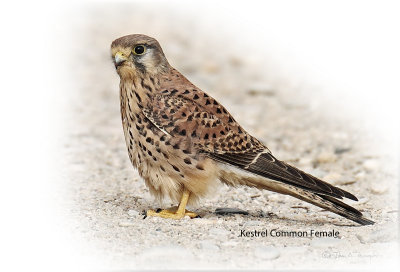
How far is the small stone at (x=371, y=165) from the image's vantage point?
9.81 m

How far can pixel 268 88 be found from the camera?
558 inches

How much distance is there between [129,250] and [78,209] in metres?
1.42

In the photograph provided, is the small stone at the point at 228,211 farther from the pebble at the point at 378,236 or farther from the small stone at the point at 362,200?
the small stone at the point at 362,200

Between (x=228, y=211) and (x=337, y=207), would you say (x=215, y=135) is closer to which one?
(x=228, y=211)

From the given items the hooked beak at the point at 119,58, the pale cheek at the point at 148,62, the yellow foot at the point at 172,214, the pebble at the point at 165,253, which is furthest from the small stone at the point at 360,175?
the hooked beak at the point at 119,58

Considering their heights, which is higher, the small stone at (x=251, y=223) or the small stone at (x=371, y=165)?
the small stone at (x=371, y=165)

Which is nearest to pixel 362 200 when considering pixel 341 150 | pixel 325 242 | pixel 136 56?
pixel 325 242

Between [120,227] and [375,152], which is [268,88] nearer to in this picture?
[375,152]

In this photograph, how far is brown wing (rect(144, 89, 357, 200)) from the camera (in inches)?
291

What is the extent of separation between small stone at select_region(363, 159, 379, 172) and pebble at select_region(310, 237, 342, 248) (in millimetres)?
2964

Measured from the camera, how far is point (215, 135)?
7.52 meters

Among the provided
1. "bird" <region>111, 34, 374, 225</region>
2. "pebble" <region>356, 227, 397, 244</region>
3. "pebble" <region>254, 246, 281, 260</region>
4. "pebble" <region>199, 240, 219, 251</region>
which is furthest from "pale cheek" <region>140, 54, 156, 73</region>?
"pebble" <region>356, 227, 397, 244</region>

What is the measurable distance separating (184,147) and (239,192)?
5.48 feet

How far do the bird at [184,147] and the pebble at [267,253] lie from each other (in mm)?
964
